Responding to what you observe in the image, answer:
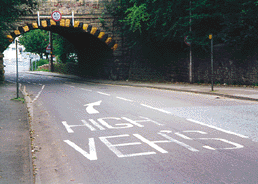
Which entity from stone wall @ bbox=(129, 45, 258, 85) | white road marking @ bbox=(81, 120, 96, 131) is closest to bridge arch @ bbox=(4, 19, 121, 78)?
stone wall @ bbox=(129, 45, 258, 85)

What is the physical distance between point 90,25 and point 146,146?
24.2 metres

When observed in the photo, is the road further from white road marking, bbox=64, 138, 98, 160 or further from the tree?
the tree

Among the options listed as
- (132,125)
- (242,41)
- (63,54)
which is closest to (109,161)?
(132,125)

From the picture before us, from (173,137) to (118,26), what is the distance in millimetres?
24144

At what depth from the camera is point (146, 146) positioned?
646 centimetres

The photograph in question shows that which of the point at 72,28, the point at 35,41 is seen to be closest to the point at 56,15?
the point at 72,28

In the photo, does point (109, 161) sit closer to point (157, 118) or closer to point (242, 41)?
point (157, 118)

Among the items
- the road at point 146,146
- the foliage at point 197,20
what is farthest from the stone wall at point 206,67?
the road at point 146,146

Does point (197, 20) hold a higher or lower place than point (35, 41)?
lower

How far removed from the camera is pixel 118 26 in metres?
30.3

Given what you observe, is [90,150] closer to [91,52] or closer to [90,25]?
[90,25]

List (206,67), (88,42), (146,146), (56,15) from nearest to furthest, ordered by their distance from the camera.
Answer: (146,146) → (206,67) → (56,15) → (88,42)

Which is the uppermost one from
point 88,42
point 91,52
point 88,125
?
point 88,42

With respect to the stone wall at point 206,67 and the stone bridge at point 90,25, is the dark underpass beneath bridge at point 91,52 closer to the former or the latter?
the stone bridge at point 90,25
